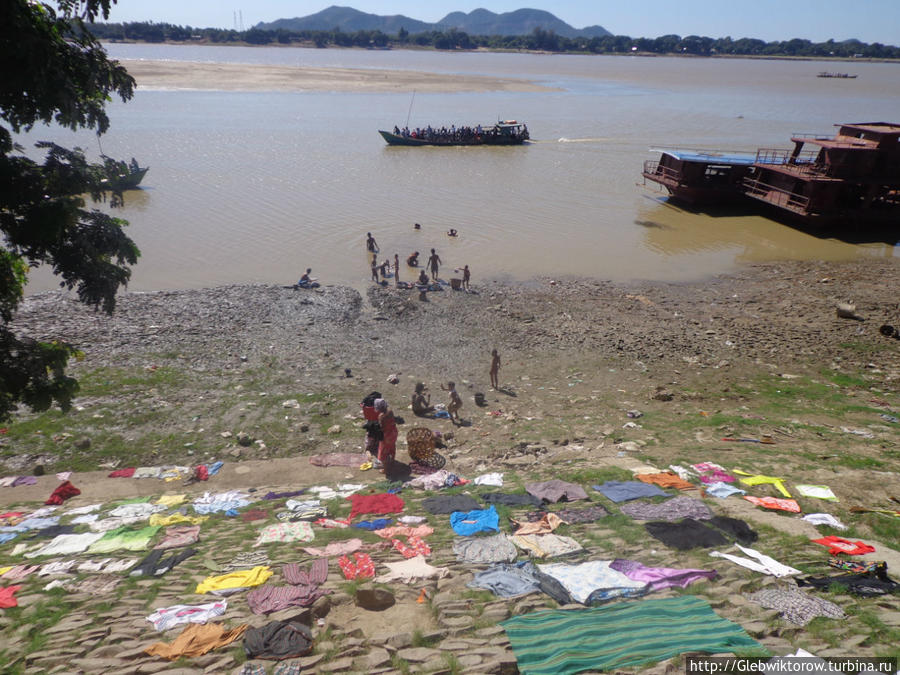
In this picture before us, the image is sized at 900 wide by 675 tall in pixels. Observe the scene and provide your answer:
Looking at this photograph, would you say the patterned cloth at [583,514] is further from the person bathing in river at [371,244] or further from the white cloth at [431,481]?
the person bathing in river at [371,244]

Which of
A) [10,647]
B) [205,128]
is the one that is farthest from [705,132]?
[10,647]

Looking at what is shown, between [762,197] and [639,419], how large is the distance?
77.3 ft

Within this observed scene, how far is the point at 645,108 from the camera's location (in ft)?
219

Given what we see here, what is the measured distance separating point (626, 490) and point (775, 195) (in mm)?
26818

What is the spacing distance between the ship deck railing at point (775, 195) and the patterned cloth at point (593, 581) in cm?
2714

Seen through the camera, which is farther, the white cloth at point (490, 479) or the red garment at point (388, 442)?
the red garment at point (388, 442)

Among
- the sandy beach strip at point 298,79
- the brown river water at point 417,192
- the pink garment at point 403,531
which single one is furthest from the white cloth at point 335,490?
the sandy beach strip at point 298,79

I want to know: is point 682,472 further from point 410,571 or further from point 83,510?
point 83,510

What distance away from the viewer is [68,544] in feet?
24.6

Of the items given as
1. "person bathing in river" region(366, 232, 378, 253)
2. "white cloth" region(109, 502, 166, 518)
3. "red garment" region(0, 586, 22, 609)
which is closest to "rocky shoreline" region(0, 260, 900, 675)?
"red garment" region(0, 586, 22, 609)

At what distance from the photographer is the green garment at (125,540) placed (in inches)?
292

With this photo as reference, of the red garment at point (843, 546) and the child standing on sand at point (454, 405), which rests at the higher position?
the red garment at point (843, 546)

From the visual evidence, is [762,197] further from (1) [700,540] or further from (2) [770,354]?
(1) [700,540]

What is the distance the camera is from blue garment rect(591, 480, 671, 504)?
8.23 m
